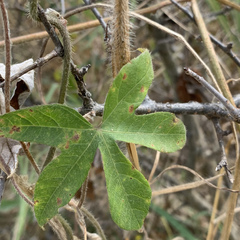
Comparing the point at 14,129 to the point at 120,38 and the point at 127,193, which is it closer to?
the point at 127,193

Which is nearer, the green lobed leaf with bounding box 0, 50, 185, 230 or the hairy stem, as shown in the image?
the green lobed leaf with bounding box 0, 50, 185, 230

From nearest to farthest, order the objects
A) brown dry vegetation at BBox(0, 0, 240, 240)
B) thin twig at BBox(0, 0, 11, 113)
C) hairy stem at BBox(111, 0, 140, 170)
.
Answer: thin twig at BBox(0, 0, 11, 113)
hairy stem at BBox(111, 0, 140, 170)
brown dry vegetation at BBox(0, 0, 240, 240)

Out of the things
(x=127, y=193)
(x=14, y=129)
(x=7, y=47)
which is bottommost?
(x=127, y=193)

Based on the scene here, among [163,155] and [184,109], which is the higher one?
[184,109]

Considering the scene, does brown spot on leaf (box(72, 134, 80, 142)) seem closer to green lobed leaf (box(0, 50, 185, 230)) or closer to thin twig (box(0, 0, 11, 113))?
green lobed leaf (box(0, 50, 185, 230))

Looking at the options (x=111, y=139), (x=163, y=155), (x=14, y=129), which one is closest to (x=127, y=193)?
(x=111, y=139)

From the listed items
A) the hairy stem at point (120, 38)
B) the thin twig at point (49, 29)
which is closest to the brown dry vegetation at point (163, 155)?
the hairy stem at point (120, 38)

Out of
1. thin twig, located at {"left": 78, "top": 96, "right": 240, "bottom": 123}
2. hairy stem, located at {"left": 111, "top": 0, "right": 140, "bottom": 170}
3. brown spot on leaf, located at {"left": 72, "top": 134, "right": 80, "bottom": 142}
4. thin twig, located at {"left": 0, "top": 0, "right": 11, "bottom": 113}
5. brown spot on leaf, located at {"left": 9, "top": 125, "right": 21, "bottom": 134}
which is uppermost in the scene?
hairy stem, located at {"left": 111, "top": 0, "right": 140, "bottom": 170}

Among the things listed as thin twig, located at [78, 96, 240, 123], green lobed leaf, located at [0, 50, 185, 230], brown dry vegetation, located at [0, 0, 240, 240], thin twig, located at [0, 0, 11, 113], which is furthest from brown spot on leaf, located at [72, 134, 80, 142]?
brown dry vegetation, located at [0, 0, 240, 240]

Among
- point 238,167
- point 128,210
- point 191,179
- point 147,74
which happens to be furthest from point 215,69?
point 191,179
